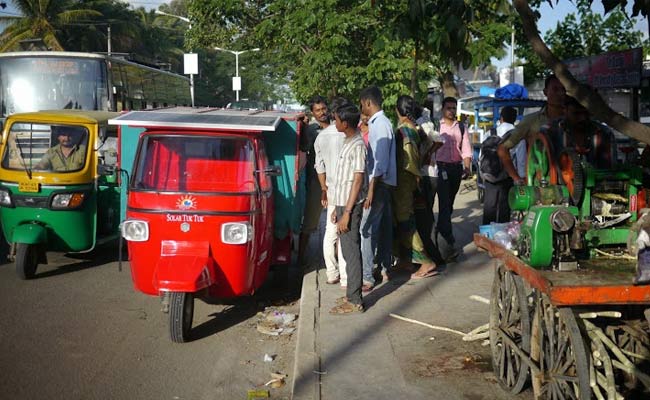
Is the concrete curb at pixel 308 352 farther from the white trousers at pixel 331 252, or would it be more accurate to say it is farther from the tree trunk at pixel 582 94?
the tree trunk at pixel 582 94

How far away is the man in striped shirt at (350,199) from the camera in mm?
6468

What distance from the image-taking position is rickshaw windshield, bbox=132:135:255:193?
7016 millimetres

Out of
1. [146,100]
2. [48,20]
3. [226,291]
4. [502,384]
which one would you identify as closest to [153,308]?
[226,291]

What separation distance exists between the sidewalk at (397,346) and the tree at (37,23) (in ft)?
A: 118

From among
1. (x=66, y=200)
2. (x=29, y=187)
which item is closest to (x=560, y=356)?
(x=66, y=200)

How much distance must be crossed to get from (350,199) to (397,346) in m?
1.34

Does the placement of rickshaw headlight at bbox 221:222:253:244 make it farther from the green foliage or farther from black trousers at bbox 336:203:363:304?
the green foliage

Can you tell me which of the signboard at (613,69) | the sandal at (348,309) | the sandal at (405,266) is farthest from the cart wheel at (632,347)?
the signboard at (613,69)

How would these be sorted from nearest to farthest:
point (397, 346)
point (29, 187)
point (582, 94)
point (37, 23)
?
point (582, 94) → point (397, 346) → point (29, 187) → point (37, 23)

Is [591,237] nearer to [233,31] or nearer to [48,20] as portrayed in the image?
[233,31]

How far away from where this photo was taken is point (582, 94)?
164 inches

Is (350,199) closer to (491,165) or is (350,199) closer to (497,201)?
(491,165)

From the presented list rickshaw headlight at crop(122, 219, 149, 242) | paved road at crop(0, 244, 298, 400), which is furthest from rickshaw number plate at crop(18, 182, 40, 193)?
rickshaw headlight at crop(122, 219, 149, 242)

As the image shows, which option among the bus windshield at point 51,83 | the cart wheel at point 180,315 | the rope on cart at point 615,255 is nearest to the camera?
the rope on cart at point 615,255
